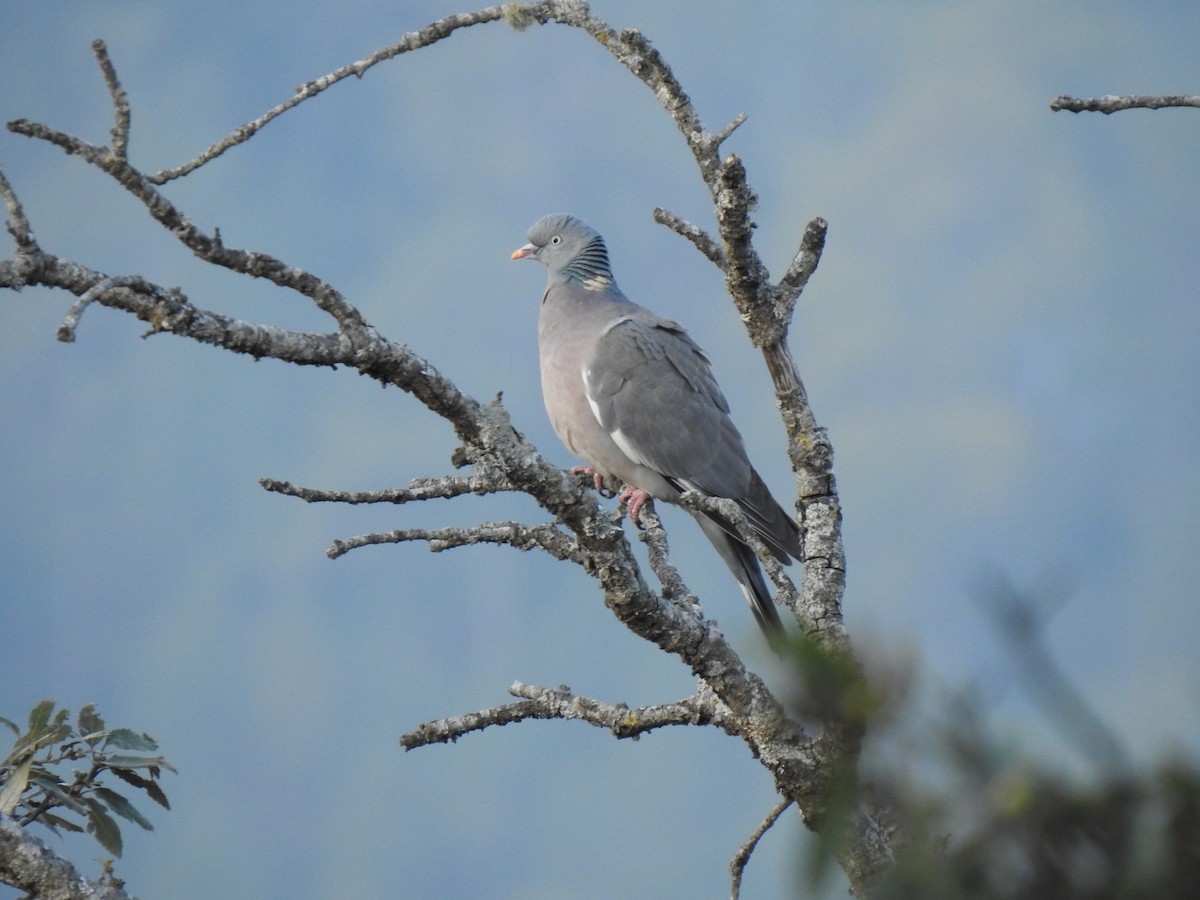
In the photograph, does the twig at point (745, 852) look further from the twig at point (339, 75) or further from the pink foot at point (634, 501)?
the twig at point (339, 75)

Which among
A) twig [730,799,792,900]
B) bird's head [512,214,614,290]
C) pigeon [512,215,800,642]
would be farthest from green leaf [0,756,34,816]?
bird's head [512,214,614,290]

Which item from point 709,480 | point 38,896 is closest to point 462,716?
point 38,896

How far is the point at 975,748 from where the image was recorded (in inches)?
24.3

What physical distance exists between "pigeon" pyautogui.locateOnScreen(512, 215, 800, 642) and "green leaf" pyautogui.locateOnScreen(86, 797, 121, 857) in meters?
2.24

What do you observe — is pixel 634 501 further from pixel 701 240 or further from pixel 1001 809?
pixel 1001 809

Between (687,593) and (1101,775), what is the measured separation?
1.96m

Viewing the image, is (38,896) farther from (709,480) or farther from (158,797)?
(709,480)

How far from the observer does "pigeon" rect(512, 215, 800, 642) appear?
14.6 ft

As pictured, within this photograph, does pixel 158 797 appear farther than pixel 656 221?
No

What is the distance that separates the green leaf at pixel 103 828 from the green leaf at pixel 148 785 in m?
0.07

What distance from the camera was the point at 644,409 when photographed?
14.7 ft

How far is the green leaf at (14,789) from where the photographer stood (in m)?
2.33

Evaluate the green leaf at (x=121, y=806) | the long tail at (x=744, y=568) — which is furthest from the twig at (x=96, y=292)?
the long tail at (x=744, y=568)

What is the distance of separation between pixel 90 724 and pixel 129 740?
0.08 meters
